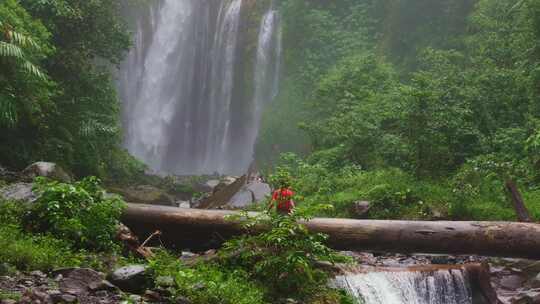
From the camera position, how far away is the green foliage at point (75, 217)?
783 centimetres

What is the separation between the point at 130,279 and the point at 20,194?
10.3ft

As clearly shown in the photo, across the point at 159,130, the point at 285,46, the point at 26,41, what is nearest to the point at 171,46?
the point at 159,130

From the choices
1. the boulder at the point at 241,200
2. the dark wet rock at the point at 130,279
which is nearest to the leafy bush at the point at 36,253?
the dark wet rock at the point at 130,279

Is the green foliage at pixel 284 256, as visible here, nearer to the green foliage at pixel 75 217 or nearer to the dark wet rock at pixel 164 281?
the dark wet rock at pixel 164 281

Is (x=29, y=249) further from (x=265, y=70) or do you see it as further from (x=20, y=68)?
(x=265, y=70)

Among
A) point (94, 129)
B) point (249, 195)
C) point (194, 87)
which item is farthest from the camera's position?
point (194, 87)

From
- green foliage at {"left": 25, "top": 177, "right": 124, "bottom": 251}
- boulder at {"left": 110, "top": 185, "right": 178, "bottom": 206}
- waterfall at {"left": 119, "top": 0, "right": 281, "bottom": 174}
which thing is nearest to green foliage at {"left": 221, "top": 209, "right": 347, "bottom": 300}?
green foliage at {"left": 25, "top": 177, "right": 124, "bottom": 251}

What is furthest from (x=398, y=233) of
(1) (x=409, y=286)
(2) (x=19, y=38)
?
(2) (x=19, y=38)

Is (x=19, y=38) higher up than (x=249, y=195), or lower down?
higher up

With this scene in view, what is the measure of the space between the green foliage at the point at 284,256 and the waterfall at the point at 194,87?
26.5 meters

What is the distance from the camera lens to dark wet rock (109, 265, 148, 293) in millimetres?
6680

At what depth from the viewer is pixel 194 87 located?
1531 inches

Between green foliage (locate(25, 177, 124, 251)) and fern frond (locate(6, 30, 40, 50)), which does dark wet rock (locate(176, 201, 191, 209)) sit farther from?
green foliage (locate(25, 177, 124, 251))

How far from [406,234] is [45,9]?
1326 cm
